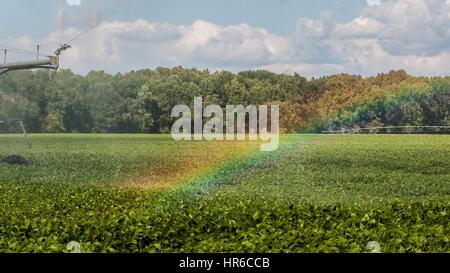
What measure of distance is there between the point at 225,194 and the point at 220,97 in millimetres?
3062

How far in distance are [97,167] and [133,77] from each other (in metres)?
3.30

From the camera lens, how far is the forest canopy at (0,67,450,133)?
71.7 ft

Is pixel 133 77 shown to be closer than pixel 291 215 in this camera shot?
No

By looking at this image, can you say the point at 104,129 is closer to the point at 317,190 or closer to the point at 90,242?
the point at 317,190

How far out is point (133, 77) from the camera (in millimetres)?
23125

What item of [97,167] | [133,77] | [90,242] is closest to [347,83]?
[133,77]

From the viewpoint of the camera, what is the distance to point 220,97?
22141mm
